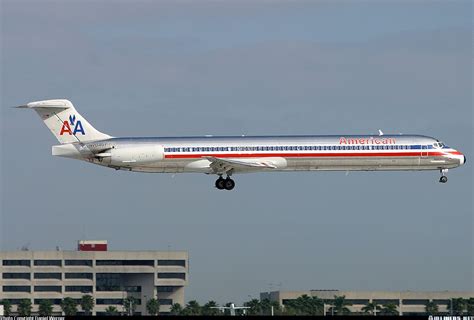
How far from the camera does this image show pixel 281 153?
3935 inches

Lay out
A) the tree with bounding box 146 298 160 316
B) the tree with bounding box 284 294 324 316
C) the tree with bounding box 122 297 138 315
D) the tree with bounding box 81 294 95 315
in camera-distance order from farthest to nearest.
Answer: the tree with bounding box 122 297 138 315
the tree with bounding box 81 294 95 315
the tree with bounding box 146 298 160 316
the tree with bounding box 284 294 324 316

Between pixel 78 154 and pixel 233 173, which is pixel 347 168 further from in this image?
pixel 78 154

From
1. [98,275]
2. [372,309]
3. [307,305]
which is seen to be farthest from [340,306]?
[98,275]

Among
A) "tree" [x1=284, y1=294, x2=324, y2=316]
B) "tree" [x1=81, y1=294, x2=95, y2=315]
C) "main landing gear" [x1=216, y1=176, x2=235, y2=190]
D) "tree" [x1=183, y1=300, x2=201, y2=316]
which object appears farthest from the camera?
"tree" [x1=81, y1=294, x2=95, y2=315]

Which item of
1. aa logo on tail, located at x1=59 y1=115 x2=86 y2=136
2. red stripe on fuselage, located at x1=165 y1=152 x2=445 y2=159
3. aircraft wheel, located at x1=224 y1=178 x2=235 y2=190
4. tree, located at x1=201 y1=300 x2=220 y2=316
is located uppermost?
aa logo on tail, located at x1=59 y1=115 x2=86 y2=136

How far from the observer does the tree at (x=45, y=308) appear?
531 ft

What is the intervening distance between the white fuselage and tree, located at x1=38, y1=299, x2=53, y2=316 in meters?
59.9

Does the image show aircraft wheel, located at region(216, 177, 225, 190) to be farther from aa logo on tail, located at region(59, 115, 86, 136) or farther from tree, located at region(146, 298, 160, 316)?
tree, located at region(146, 298, 160, 316)

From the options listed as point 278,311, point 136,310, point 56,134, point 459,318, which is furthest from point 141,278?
point 459,318

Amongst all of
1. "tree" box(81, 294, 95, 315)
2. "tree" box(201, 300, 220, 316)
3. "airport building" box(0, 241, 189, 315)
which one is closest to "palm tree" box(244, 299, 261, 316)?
"tree" box(201, 300, 220, 316)

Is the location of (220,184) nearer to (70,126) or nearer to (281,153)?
(281,153)

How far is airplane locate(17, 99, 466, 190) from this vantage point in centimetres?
9994

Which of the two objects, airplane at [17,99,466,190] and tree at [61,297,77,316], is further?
tree at [61,297,77,316]

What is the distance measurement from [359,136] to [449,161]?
7441mm
